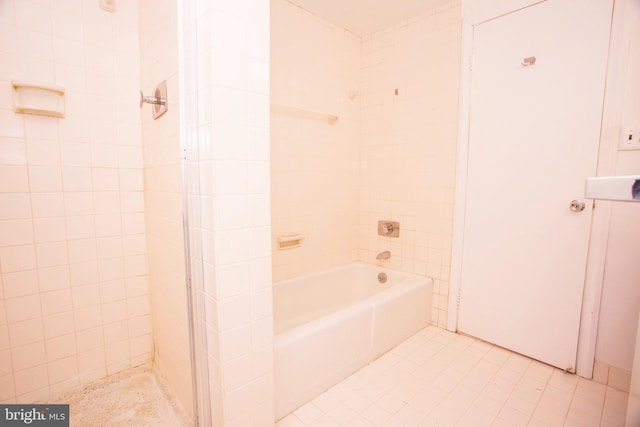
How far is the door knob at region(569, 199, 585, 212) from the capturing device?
1.52 meters

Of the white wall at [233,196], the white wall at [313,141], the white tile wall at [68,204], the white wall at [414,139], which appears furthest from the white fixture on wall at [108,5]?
the white wall at [414,139]

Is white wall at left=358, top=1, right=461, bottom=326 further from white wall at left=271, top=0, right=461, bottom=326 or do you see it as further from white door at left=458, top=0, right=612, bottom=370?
white door at left=458, top=0, right=612, bottom=370

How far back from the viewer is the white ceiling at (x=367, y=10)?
1967 millimetres

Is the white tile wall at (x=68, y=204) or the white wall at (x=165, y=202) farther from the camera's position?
the white tile wall at (x=68, y=204)

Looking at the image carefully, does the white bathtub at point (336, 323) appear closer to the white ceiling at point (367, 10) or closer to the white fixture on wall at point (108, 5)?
the white fixture on wall at point (108, 5)

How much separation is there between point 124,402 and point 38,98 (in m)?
1.51

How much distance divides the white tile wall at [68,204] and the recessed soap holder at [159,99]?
41 cm

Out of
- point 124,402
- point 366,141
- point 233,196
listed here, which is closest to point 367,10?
point 366,141

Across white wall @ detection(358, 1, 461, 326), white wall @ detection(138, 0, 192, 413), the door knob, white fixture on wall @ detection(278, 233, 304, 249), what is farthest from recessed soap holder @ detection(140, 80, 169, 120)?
the door knob

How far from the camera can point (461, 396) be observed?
1436mm

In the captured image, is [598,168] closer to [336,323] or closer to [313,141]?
[336,323]

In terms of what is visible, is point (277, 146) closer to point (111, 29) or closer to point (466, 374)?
point (111, 29)

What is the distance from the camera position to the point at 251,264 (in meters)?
1.03

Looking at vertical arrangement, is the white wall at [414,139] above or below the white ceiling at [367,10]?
below
